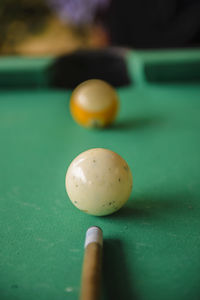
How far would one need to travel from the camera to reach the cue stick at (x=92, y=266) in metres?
0.70

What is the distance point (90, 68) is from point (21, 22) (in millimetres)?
2790

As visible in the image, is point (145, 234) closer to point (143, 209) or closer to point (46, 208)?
point (143, 209)

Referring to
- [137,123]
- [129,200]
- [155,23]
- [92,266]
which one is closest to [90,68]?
[137,123]

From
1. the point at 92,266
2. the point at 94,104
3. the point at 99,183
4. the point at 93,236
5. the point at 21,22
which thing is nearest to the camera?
the point at 92,266

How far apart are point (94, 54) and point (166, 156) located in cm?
193

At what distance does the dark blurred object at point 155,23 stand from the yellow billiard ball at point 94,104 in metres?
2.83

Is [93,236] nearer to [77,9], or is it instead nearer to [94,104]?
[94,104]

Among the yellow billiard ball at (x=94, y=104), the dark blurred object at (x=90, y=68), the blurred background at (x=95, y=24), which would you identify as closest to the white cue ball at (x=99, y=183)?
the yellow billiard ball at (x=94, y=104)

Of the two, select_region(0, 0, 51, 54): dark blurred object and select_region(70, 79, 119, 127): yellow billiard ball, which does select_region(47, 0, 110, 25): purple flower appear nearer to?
select_region(0, 0, 51, 54): dark blurred object

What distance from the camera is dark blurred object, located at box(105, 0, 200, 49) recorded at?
13.7 feet

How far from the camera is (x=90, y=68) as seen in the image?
3.16m

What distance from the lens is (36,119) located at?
6.91 ft

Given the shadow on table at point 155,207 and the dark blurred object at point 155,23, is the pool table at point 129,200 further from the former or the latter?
the dark blurred object at point 155,23

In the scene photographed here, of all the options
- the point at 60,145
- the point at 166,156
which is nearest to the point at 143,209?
the point at 166,156
